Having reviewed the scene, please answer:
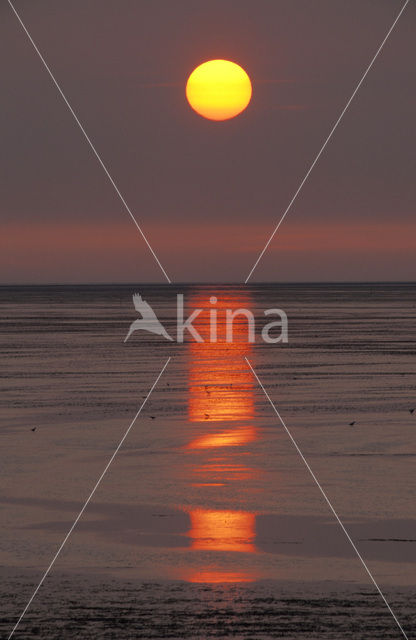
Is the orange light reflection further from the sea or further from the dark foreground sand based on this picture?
the dark foreground sand

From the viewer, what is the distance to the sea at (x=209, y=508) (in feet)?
36.2

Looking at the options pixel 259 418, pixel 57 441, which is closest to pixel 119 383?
pixel 259 418

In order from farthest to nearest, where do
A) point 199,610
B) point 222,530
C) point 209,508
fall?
1. point 209,508
2. point 222,530
3. point 199,610

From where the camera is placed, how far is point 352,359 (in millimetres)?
42594

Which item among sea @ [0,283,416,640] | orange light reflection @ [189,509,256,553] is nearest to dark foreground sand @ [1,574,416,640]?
sea @ [0,283,416,640]

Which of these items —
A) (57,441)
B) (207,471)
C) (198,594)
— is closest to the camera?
(198,594)

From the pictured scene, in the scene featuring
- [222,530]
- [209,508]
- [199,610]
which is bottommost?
[199,610]

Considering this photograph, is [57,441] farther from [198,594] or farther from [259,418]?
[198,594]

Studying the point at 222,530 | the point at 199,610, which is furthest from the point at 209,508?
the point at 199,610

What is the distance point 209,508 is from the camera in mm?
15453

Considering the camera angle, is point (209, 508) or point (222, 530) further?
point (209, 508)

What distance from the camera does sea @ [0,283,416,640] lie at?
435 inches

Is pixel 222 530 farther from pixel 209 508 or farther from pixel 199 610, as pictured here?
pixel 199 610

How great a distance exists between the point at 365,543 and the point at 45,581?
403 centimetres
